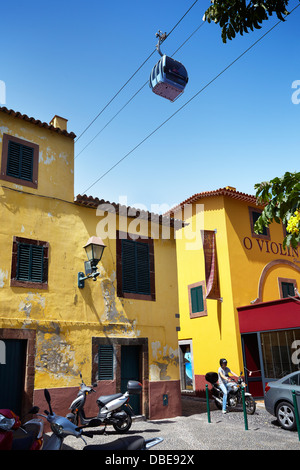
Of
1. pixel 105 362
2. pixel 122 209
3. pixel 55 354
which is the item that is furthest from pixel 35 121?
pixel 105 362

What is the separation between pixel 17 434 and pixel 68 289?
5562 mm

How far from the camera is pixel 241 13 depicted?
206 inches

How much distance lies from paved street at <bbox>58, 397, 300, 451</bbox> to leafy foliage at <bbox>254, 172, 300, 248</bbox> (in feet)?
13.7

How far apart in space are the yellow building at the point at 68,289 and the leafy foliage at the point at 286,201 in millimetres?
5649

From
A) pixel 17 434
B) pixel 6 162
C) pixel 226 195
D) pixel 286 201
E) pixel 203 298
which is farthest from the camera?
pixel 203 298

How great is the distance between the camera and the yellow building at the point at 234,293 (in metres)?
14.1

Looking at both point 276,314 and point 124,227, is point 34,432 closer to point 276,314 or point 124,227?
point 124,227

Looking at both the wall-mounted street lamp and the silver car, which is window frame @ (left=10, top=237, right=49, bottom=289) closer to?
the wall-mounted street lamp

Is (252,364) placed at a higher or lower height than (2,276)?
lower

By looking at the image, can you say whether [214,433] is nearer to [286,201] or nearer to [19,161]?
[286,201]

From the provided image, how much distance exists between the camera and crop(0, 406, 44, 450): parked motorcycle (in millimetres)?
4547

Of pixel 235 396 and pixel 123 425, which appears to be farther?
pixel 235 396

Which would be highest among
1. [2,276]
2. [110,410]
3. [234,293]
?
[234,293]

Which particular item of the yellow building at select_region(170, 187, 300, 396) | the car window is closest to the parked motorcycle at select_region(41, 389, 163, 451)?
the car window
